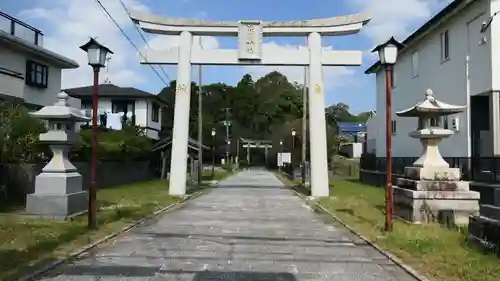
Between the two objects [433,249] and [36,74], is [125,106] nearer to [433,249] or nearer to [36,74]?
[36,74]

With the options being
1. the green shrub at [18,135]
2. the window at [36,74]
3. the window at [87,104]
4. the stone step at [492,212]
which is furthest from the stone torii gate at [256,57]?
the window at [87,104]

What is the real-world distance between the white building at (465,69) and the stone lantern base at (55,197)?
14004mm

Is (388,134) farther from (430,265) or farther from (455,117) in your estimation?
(455,117)

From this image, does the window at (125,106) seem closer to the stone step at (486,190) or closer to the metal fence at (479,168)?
the metal fence at (479,168)

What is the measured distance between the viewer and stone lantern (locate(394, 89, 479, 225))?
45.6 feet

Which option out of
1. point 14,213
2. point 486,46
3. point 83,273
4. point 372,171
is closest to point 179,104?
point 14,213

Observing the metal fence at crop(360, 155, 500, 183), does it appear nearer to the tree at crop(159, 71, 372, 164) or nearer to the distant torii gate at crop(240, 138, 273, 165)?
the tree at crop(159, 71, 372, 164)

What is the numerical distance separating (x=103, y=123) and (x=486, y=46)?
3341 centimetres

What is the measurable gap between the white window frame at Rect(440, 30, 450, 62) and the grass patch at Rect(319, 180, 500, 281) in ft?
34.7

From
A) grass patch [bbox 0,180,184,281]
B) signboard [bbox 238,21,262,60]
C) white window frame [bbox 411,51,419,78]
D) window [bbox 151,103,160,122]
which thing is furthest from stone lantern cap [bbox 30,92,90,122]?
window [bbox 151,103,160,122]

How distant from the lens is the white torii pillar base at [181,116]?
Answer: 2512 centimetres

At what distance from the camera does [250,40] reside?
24672 millimetres

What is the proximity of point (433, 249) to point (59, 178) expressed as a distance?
365 inches

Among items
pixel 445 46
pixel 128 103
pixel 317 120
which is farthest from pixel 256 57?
pixel 128 103
